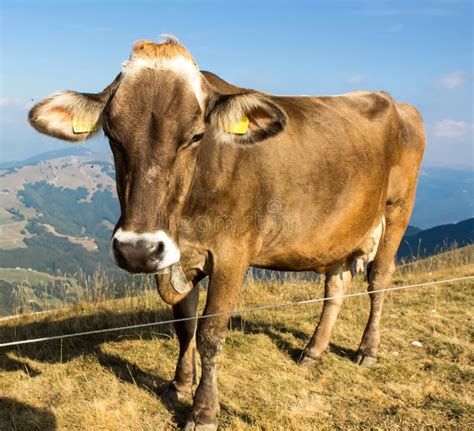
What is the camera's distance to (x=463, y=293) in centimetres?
941

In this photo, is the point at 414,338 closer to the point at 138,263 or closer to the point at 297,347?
the point at 297,347

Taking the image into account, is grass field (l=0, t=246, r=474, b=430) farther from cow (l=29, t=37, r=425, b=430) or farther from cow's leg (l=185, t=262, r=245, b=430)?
cow (l=29, t=37, r=425, b=430)

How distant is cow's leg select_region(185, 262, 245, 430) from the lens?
4453mm

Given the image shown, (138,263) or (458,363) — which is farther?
(458,363)

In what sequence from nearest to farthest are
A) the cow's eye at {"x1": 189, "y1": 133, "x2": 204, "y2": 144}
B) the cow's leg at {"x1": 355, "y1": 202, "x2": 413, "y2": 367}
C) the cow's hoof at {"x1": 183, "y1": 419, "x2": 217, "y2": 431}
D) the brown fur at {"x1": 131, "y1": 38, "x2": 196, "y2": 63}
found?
the cow's eye at {"x1": 189, "y1": 133, "x2": 204, "y2": 144} → the brown fur at {"x1": 131, "y1": 38, "x2": 196, "y2": 63} → the cow's hoof at {"x1": 183, "y1": 419, "x2": 217, "y2": 431} → the cow's leg at {"x1": 355, "y1": 202, "x2": 413, "y2": 367}

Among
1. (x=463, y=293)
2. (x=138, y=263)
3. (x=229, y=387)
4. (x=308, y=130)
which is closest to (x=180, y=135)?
(x=138, y=263)

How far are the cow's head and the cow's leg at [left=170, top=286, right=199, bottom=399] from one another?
167cm

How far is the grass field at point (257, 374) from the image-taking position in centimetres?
487

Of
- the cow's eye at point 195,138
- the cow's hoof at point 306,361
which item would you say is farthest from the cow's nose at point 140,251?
the cow's hoof at point 306,361

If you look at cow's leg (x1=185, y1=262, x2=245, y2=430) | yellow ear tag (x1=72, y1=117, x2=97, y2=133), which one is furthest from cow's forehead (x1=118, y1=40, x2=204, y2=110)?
cow's leg (x1=185, y1=262, x2=245, y2=430)

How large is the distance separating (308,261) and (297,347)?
1889 mm

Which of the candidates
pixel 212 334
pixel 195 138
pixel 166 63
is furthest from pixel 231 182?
pixel 212 334

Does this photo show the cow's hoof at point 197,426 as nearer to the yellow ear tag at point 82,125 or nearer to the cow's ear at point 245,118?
the cow's ear at point 245,118

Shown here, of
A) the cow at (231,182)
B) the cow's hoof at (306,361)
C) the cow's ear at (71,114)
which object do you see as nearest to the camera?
the cow at (231,182)
